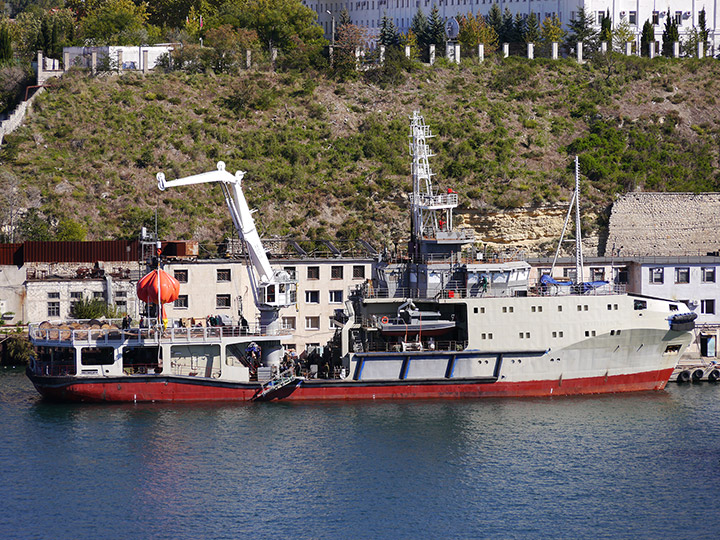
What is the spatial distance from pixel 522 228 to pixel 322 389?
1212 inches

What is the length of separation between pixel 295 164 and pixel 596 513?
49862 millimetres

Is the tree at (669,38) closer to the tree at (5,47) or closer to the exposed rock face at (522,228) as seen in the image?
the exposed rock face at (522,228)

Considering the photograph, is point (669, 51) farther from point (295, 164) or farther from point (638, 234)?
point (295, 164)

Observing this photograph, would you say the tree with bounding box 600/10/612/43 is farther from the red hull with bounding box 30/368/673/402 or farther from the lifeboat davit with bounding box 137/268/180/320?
the lifeboat davit with bounding box 137/268/180/320

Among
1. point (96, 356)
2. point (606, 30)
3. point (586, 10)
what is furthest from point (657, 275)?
point (586, 10)

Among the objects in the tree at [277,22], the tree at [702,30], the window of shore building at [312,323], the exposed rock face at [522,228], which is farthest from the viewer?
the tree at [702,30]

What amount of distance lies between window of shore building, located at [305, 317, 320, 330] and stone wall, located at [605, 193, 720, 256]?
1036 inches

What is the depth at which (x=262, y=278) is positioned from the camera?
53.4 meters

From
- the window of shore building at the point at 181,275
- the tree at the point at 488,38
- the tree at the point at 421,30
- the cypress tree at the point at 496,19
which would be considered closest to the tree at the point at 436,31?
the tree at the point at 421,30

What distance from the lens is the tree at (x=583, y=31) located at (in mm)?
99062

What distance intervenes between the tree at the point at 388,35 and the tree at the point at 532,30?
444 inches

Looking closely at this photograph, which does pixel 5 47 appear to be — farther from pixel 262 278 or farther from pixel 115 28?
pixel 262 278

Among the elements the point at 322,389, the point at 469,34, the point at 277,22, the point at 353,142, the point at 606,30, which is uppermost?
the point at 277,22

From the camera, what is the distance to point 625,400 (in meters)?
51.9
